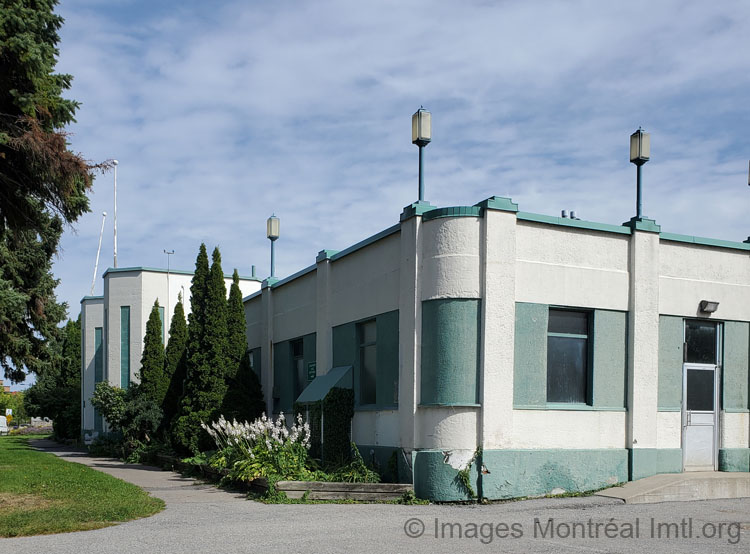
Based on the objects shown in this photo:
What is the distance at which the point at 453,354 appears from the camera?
13828 mm

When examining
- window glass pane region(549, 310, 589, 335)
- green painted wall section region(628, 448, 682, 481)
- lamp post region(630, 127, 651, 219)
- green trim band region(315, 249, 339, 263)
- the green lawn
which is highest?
lamp post region(630, 127, 651, 219)

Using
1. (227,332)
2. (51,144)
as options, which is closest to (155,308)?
(227,332)

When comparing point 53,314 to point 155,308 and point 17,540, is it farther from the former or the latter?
point 17,540

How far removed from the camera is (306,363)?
19.9 m

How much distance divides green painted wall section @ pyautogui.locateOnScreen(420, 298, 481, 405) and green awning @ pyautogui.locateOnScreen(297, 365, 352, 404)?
312 cm

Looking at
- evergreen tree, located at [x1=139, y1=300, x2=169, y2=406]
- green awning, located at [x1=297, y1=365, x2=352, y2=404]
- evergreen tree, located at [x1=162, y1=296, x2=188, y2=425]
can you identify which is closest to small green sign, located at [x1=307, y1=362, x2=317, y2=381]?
green awning, located at [x1=297, y1=365, x2=352, y2=404]

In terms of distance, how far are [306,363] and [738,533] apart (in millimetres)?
11446

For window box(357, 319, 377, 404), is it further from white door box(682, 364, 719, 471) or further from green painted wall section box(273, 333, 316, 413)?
white door box(682, 364, 719, 471)

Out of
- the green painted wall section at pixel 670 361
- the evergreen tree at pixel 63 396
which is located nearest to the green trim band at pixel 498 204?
the green painted wall section at pixel 670 361

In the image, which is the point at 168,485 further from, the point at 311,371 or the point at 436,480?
the point at 436,480

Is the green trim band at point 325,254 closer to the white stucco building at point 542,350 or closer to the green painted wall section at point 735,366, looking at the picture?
the white stucco building at point 542,350

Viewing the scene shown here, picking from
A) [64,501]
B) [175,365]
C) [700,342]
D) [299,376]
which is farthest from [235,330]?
[700,342]

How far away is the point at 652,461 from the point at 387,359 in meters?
5.35

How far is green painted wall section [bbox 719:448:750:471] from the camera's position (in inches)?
624
